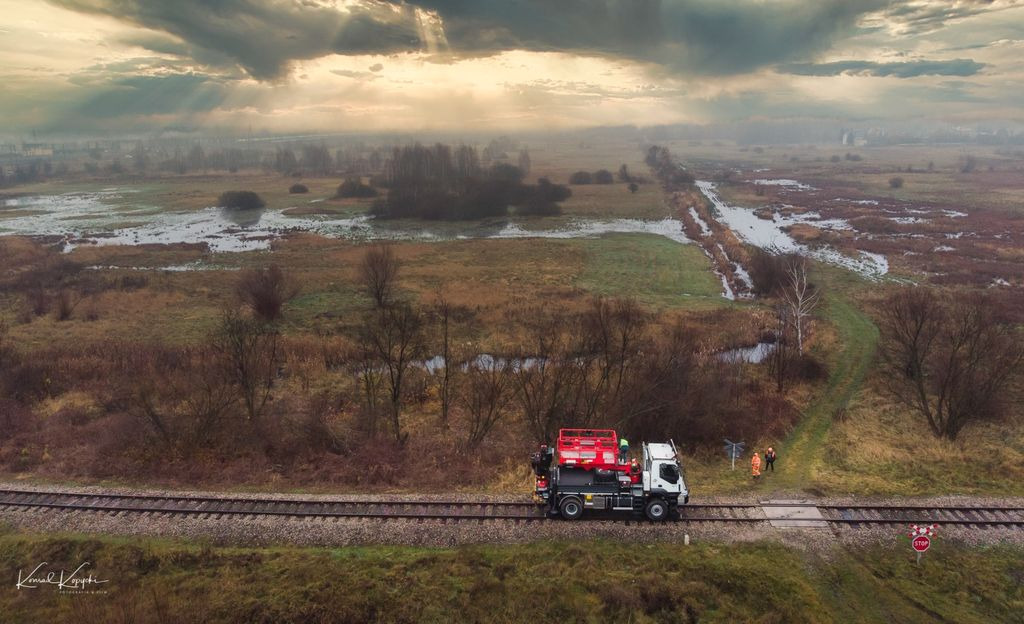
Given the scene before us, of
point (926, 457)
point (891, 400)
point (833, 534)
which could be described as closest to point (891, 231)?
point (891, 400)

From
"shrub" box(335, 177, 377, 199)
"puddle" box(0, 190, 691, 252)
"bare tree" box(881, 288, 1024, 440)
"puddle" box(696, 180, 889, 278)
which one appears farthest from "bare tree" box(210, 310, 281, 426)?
"shrub" box(335, 177, 377, 199)

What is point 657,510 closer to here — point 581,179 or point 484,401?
point 484,401

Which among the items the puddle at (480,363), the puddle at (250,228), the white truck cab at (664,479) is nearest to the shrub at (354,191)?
the puddle at (250,228)

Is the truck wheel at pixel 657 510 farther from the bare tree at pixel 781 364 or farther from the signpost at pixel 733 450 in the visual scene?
the bare tree at pixel 781 364

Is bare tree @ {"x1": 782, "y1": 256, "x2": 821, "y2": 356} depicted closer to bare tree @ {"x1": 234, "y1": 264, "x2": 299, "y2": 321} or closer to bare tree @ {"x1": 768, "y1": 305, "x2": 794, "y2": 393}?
bare tree @ {"x1": 768, "y1": 305, "x2": 794, "y2": 393}

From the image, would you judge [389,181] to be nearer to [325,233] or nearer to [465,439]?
[325,233]
